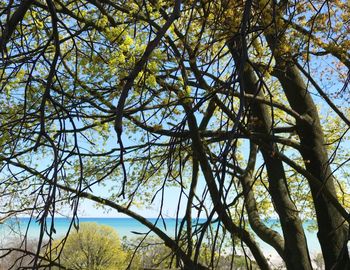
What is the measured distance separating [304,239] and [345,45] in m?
2.71

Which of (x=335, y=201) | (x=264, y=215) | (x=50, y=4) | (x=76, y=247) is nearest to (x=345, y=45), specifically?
(x=335, y=201)

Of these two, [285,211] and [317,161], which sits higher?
[317,161]

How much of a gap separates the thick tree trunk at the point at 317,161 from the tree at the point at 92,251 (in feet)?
32.6

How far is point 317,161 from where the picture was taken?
622cm

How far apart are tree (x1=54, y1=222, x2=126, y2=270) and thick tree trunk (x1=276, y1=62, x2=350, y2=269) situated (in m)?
9.94

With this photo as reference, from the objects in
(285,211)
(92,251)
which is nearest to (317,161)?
(285,211)

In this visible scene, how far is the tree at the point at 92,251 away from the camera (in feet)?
49.8

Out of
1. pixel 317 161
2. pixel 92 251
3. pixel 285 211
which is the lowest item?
pixel 285 211

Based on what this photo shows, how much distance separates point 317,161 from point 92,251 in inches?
449

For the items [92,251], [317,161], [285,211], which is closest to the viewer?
[285,211]

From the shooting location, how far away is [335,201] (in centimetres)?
538

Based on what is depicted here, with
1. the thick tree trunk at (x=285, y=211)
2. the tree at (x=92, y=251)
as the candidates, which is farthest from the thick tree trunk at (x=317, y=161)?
the tree at (x=92, y=251)

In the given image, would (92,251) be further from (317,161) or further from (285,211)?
(317,161)

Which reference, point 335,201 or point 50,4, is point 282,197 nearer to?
point 335,201
